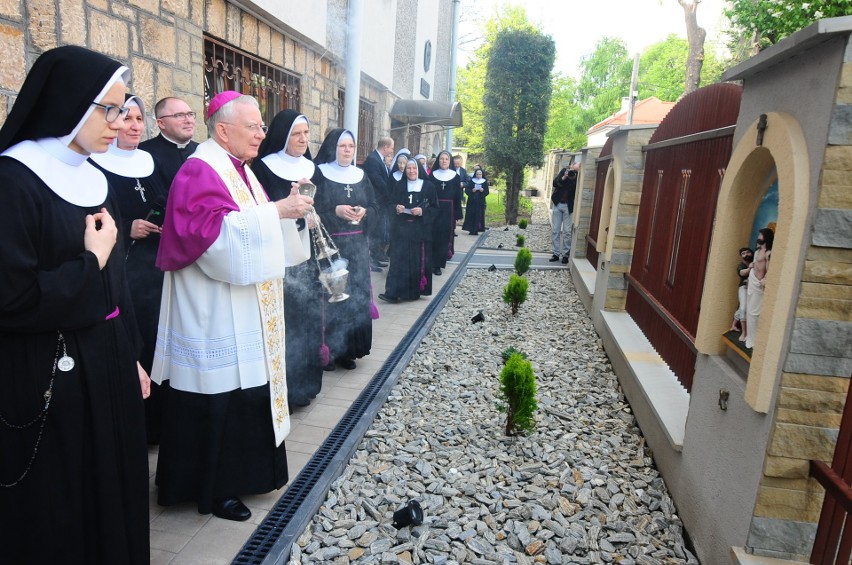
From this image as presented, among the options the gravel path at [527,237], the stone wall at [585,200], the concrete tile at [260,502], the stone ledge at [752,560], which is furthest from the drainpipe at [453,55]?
the stone ledge at [752,560]

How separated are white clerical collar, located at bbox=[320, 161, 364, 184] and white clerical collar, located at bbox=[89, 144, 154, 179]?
1.67 m

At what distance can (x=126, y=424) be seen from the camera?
215 cm

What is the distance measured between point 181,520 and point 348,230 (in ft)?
9.52

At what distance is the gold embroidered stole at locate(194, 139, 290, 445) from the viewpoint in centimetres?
280

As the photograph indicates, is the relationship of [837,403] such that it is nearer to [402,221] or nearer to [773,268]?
[773,268]

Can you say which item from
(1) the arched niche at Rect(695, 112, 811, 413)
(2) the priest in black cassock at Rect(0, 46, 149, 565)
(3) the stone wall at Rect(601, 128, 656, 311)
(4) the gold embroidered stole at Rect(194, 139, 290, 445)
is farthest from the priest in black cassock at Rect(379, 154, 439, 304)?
(2) the priest in black cassock at Rect(0, 46, 149, 565)

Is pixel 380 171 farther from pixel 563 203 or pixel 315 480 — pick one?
pixel 315 480

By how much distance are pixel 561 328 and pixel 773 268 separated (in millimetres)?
4826

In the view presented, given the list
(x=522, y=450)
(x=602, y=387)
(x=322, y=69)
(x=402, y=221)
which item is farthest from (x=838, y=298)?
(x=322, y=69)

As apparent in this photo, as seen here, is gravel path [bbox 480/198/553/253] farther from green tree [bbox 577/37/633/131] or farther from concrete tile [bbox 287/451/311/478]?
green tree [bbox 577/37/633/131]

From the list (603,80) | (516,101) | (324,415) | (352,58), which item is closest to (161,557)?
(324,415)

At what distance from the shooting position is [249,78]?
679 centimetres

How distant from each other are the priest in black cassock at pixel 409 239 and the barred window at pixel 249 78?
1.83 metres

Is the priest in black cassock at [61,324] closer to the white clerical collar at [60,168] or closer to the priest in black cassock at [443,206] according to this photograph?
the white clerical collar at [60,168]
